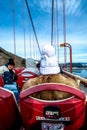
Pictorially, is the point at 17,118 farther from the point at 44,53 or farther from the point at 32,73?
the point at 32,73

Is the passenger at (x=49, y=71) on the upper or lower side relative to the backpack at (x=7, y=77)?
upper

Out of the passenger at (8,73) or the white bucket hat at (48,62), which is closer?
the white bucket hat at (48,62)

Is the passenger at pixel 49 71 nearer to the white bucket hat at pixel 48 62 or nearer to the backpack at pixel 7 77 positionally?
the white bucket hat at pixel 48 62

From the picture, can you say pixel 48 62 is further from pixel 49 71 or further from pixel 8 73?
pixel 8 73

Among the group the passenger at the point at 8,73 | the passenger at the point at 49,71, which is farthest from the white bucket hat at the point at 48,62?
the passenger at the point at 8,73

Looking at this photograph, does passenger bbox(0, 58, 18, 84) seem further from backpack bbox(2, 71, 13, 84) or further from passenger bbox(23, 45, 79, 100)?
passenger bbox(23, 45, 79, 100)

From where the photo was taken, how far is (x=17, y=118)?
9.84 ft

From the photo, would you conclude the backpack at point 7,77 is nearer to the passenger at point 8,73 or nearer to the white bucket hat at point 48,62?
the passenger at point 8,73

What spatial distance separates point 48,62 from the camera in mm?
2682

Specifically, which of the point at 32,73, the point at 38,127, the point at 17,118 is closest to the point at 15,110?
the point at 17,118

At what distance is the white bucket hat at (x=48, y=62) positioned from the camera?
8.77ft

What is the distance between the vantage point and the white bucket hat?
267cm

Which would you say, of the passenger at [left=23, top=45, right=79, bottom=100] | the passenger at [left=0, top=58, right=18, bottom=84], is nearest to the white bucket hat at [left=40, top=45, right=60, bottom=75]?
the passenger at [left=23, top=45, right=79, bottom=100]

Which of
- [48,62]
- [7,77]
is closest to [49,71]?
[48,62]
